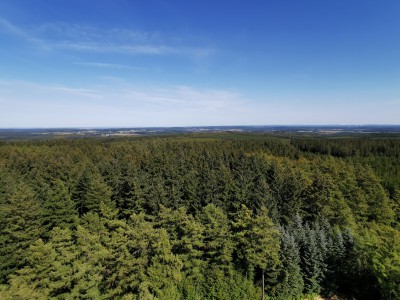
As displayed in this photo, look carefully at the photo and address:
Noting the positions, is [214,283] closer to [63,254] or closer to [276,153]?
[63,254]

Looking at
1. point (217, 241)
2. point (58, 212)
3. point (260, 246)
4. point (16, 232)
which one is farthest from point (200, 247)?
point (16, 232)

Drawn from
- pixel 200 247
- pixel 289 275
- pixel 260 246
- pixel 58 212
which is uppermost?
pixel 58 212

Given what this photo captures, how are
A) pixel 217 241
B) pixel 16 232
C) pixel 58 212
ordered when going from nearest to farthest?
pixel 217 241, pixel 16 232, pixel 58 212

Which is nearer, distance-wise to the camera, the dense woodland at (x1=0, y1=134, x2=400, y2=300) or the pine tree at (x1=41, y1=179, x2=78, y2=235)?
the dense woodland at (x1=0, y1=134, x2=400, y2=300)

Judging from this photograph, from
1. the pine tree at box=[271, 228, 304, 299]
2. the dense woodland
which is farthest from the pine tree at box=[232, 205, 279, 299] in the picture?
the pine tree at box=[271, 228, 304, 299]

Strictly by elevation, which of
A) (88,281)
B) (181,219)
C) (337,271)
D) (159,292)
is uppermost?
(181,219)

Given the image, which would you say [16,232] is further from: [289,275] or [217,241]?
[289,275]

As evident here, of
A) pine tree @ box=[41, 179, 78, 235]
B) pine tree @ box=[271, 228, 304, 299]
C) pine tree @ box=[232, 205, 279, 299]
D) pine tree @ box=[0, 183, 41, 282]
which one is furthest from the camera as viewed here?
pine tree @ box=[41, 179, 78, 235]

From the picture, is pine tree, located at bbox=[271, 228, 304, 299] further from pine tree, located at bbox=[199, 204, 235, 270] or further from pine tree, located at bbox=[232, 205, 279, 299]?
pine tree, located at bbox=[199, 204, 235, 270]

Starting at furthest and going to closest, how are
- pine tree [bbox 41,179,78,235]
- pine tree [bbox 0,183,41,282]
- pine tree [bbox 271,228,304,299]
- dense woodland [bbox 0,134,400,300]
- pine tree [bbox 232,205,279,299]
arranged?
pine tree [bbox 41,179,78,235] < pine tree [bbox 271,228,304,299] < pine tree [bbox 0,183,41,282] < pine tree [bbox 232,205,279,299] < dense woodland [bbox 0,134,400,300]

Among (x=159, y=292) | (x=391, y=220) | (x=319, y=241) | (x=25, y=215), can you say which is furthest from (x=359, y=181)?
(x=25, y=215)

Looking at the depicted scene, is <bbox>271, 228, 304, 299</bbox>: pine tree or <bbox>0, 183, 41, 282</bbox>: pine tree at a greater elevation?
<bbox>0, 183, 41, 282</bbox>: pine tree
